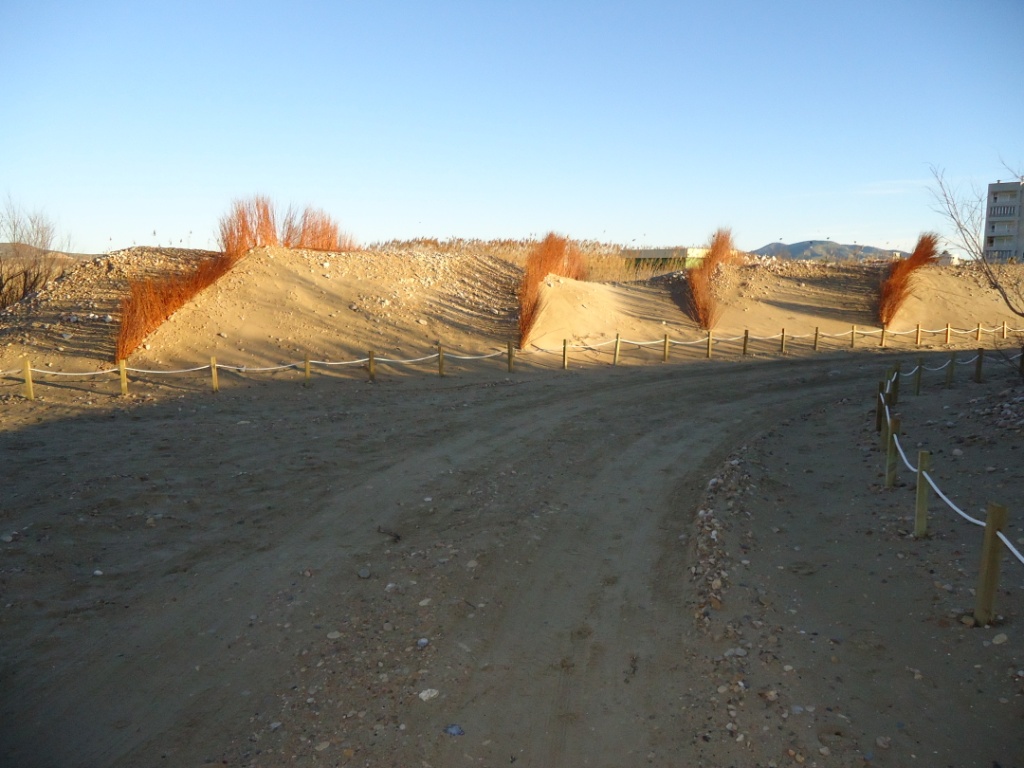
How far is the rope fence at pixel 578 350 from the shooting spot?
50.5 ft

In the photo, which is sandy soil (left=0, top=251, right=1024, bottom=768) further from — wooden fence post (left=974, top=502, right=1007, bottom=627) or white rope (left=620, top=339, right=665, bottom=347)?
white rope (left=620, top=339, right=665, bottom=347)

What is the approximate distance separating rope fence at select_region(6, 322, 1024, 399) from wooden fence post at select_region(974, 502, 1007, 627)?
10.8 m

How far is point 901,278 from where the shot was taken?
28.8 meters

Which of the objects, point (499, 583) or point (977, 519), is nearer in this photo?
point (499, 583)

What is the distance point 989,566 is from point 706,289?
77.3ft

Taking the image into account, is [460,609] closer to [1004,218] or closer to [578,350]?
[578,350]

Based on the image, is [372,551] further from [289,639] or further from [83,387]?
[83,387]

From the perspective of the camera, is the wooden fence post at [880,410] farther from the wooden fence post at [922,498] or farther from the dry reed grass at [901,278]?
the dry reed grass at [901,278]

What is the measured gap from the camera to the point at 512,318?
914 inches

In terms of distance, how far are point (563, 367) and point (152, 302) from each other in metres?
10.6

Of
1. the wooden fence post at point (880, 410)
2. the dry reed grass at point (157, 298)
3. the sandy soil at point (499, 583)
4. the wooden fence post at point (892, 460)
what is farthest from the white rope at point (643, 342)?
the wooden fence post at point (892, 460)

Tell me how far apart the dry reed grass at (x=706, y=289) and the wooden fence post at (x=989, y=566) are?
21474mm

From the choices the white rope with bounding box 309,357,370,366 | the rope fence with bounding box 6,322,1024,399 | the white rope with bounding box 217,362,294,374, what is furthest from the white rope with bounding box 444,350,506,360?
the white rope with bounding box 217,362,294,374

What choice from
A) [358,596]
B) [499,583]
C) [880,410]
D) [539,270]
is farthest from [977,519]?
[539,270]
